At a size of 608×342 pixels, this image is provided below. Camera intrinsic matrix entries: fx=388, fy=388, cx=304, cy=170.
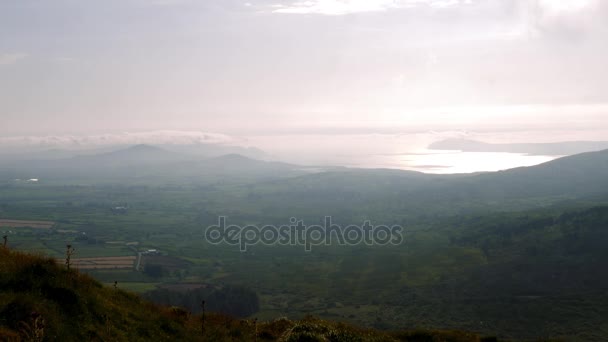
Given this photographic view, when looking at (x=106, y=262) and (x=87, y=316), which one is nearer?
(x=87, y=316)

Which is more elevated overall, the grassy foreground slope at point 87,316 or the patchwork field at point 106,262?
the grassy foreground slope at point 87,316

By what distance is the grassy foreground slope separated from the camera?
1423 cm

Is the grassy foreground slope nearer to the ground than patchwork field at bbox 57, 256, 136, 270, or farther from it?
farther from it

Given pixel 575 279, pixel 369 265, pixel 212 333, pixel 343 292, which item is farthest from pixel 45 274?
pixel 369 265

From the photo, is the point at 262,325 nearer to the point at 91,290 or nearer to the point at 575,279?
the point at 91,290

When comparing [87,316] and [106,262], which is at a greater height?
[87,316]

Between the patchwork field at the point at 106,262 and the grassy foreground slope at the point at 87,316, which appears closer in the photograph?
the grassy foreground slope at the point at 87,316

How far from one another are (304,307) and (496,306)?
47933mm

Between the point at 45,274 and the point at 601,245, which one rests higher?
the point at 45,274

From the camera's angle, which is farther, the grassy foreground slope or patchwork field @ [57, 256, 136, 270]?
patchwork field @ [57, 256, 136, 270]

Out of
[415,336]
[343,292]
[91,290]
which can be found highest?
[91,290]

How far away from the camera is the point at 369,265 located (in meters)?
156

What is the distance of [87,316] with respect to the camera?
632 inches

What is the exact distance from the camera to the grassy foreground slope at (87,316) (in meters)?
14.2
